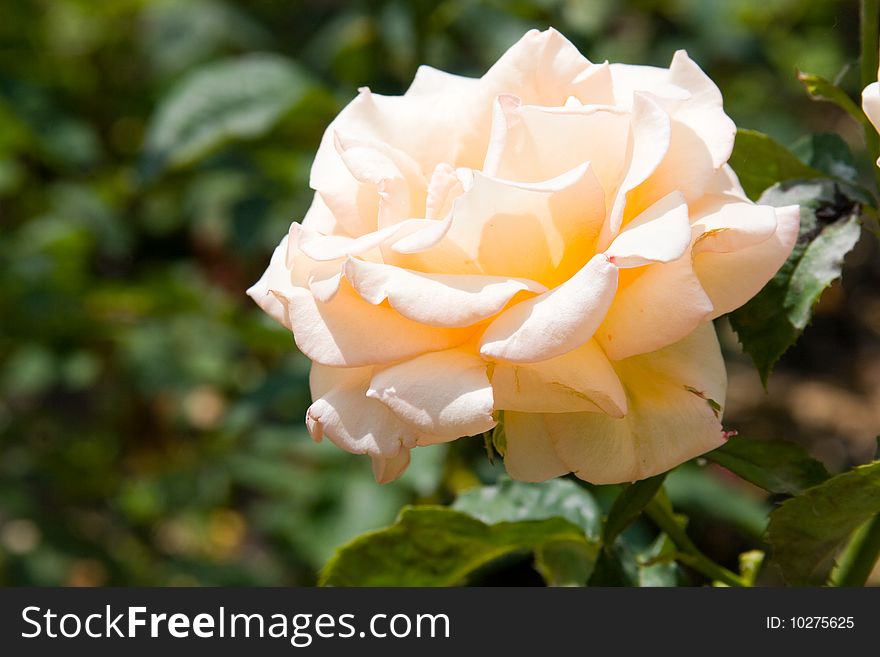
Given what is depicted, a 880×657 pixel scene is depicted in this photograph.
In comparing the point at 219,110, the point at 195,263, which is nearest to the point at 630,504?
the point at 219,110

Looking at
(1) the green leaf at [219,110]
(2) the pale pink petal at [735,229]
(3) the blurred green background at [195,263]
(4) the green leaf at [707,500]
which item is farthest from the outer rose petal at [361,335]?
(4) the green leaf at [707,500]

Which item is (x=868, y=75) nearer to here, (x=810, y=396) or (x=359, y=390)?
(x=359, y=390)

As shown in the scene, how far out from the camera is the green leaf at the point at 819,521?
58cm

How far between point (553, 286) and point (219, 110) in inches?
38.6

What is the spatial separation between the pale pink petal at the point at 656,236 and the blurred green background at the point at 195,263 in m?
0.81

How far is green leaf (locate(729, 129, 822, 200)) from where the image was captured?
66 centimetres

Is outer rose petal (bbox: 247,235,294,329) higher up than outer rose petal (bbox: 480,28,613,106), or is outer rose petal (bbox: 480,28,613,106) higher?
outer rose petal (bbox: 480,28,613,106)

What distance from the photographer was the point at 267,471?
190 centimetres

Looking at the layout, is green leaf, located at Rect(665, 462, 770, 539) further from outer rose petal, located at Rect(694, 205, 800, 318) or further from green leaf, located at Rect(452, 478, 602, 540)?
outer rose petal, located at Rect(694, 205, 800, 318)

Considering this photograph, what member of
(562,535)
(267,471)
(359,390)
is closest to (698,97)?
(359,390)

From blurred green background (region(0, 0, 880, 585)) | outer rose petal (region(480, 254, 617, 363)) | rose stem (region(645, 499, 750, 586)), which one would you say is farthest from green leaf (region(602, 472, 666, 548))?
blurred green background (region(0, 0, 880, 585))

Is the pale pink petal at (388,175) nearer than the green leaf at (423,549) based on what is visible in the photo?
Yes

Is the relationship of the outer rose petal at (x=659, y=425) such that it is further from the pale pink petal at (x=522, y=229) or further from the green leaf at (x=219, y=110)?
the green leaf at (x=219, y=110)

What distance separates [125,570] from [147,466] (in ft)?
1.52
